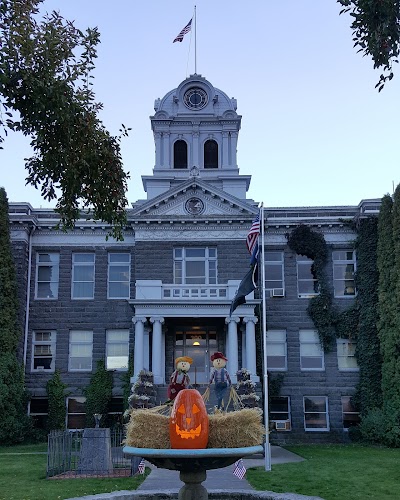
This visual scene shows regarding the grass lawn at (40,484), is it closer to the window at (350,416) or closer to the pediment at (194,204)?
the pediment at (194,204)

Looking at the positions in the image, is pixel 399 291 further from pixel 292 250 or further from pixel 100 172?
pixel 100 172

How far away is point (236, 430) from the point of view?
9172 mm

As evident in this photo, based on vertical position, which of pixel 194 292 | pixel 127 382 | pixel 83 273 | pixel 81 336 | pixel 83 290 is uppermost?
pixel 83 273

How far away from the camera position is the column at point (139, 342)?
2978 centimetres

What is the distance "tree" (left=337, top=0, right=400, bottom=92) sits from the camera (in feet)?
30.9

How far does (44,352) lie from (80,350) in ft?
5.40

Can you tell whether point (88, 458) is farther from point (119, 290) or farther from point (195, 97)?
point (195, 97)

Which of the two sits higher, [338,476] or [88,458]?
[88,458]

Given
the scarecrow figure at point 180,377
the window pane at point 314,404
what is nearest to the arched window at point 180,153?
the window pane at point 314,404

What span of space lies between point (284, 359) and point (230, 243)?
19.1 feet

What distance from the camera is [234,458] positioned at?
9188 millimetres

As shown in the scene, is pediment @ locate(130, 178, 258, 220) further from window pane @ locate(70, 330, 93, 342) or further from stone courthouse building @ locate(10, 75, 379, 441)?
window pane @ locate(70, 330, 93, 342)

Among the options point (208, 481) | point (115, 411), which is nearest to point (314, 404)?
point (115, 411)

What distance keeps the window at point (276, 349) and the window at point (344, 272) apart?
3.25m
